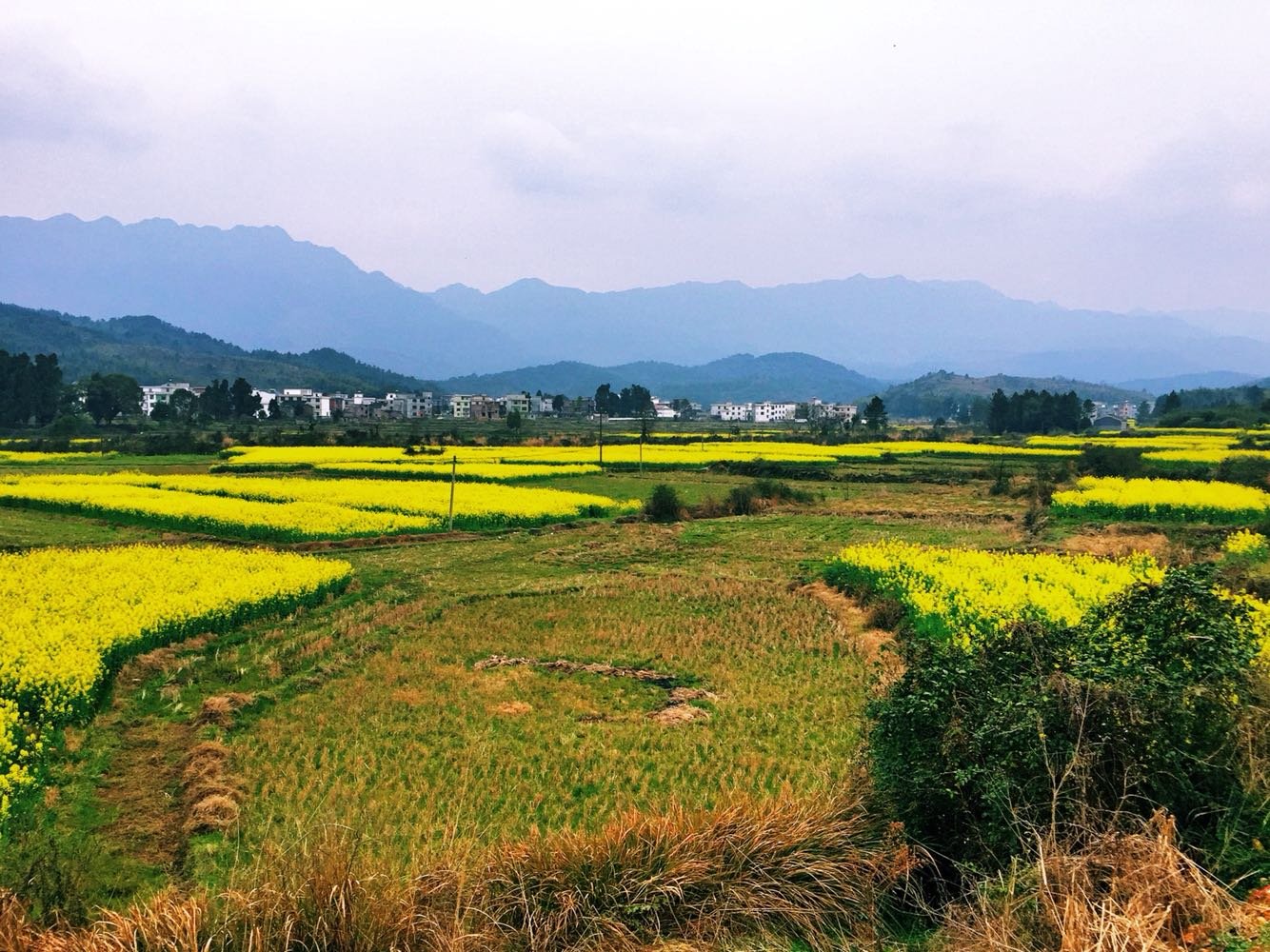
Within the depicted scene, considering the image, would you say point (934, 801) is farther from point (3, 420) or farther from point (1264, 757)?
point (3, 420)

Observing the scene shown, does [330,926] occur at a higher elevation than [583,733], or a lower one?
higher

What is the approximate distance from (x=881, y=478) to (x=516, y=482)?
19368mm

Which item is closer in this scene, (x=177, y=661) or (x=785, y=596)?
(x=177, y=661)

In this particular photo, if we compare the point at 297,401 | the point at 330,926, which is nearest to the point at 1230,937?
the point at 330,926

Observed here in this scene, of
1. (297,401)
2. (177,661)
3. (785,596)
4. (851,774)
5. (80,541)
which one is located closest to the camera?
(851,774)

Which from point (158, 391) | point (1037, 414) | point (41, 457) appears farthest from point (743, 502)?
point (158, 391)

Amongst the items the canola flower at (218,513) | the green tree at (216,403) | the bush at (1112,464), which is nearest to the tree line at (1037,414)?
the bush at (1112,464)

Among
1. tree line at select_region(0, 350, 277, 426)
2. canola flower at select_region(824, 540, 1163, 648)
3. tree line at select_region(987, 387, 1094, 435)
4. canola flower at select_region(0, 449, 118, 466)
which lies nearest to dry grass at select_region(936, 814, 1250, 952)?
canola flower at select_region(824, 540, 1163, 648)

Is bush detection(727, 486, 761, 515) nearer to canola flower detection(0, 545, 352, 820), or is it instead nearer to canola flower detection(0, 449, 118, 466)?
canola flower detection(0, 545, 352, 820)

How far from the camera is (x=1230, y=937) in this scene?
3.97m

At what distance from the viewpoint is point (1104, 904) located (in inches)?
175

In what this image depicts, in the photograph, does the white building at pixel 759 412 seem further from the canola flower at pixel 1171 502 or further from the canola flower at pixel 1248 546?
the canola flower at pixel 1248 546

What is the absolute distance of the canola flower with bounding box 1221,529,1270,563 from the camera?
63.2ft

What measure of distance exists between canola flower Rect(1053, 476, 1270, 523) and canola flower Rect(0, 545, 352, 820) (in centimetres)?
2454
